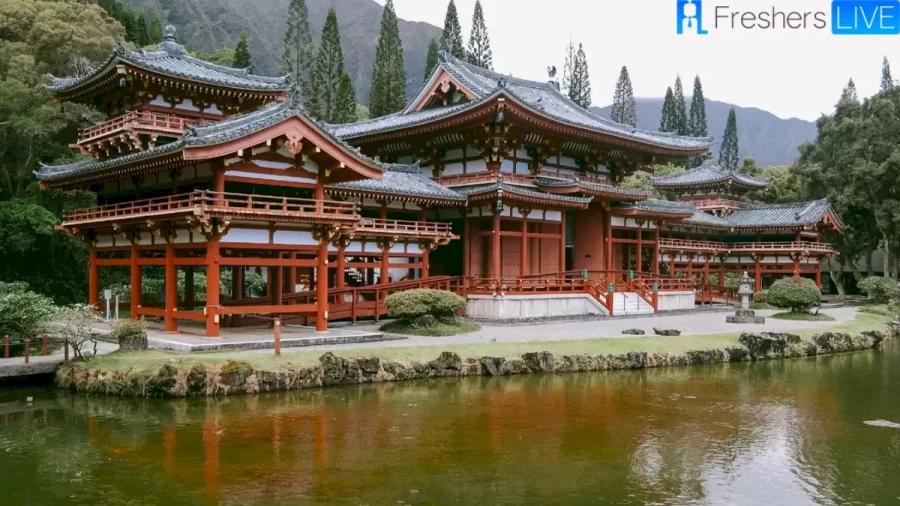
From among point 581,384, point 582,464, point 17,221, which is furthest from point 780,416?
point 17,221

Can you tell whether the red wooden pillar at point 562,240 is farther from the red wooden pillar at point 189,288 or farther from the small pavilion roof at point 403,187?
the red wooden pillar at point 189,288

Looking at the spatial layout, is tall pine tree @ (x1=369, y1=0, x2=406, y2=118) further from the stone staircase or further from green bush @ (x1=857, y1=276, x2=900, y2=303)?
green bush @ (x1=857, y1=276, x2=900, y2=303)

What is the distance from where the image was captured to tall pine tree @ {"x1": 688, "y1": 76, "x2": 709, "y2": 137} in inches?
3641

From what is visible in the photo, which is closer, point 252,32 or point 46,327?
point 46,327

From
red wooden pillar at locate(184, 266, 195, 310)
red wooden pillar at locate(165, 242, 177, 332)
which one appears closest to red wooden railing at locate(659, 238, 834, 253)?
red wooden pillar at locate(184, 266, 195, 310)

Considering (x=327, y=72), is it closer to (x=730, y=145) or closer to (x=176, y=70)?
(x=176, y=70)

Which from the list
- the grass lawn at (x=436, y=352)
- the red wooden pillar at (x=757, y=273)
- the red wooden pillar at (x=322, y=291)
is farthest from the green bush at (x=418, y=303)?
the red wooden pillar at (x=757, y=273)

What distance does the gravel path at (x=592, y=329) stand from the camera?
2329cm

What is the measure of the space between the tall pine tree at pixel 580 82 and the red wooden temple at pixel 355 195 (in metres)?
40.3

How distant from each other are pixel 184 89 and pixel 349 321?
35.5ft

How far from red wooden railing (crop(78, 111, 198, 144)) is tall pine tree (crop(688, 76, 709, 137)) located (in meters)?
77.4

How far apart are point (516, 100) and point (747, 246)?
28.9 m

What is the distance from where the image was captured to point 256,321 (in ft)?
86.9

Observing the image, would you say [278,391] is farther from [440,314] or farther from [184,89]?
[184,89]
